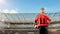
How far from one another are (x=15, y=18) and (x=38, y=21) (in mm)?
5021

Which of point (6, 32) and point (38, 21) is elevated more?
point (38, 21)

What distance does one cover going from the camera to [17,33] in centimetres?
643

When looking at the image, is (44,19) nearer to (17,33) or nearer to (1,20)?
(17,33)

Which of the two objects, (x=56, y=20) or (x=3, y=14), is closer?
(x=56, y=20)

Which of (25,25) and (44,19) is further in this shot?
(25,25)

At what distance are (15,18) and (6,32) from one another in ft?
5.53

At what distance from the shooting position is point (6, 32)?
596 cm

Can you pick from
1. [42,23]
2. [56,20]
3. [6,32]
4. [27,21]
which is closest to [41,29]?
[42,23]

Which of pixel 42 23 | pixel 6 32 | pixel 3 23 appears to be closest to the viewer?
pixel 42 23

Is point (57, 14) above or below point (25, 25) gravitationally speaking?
above

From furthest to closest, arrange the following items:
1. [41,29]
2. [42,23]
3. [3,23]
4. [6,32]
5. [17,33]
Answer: [3,23]
[17,33]
[6,32]
[42,23]
[41,29]

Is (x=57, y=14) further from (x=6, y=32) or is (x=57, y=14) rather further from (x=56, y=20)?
(x=6, y=32)

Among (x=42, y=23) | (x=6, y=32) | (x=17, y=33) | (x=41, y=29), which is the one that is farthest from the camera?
(x=17, y=33)

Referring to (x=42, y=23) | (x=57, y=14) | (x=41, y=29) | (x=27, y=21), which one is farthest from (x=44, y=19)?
(x=27, y=21)
